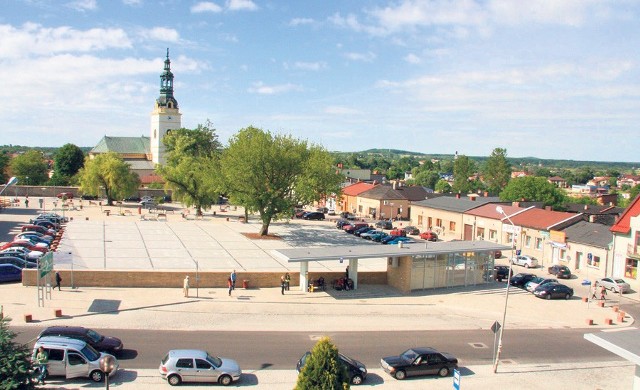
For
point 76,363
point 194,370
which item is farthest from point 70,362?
point 194,370

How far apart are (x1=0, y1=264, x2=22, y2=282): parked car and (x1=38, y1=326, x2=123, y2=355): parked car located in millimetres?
13837

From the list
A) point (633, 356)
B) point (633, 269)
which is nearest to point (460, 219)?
point (633, 269)

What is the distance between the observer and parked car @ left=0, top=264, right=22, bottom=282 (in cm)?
3222

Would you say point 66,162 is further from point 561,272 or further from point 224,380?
point 224,380

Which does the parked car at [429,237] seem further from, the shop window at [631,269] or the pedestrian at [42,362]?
the pedestrian at [42,362]

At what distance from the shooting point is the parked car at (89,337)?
2055cm

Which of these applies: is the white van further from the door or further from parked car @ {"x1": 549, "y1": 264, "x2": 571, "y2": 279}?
parked car @ {"x1": 549, "y1": 264, "x2": 571, "y2": 279}

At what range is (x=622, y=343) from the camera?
56.0 feet

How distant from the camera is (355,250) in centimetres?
3444

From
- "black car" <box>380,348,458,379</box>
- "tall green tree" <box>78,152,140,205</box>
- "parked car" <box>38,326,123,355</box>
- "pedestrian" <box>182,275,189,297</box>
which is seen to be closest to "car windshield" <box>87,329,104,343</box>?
"parked car" <box>38,326,123,355</box>

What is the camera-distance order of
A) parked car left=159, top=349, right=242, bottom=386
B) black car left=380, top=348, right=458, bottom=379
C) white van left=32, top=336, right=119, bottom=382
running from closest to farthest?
white van left=32, top=336, right=119, bottom=382 < parked car left=159, top=349, right=242, bottom=386 < black car left=380, top=348, right=458, bottom=379

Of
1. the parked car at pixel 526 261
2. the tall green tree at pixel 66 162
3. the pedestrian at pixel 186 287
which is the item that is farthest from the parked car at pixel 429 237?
the tall green tree at pixel 66 162

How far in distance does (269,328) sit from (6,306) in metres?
13.3

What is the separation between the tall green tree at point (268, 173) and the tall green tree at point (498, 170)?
74123mm
